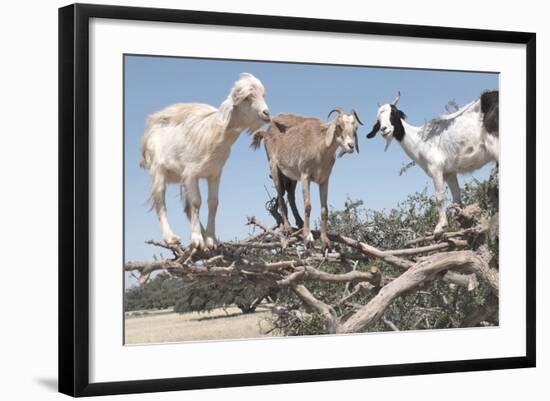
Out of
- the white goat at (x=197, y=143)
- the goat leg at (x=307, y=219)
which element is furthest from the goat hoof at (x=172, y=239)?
the goat leg at (x=307, y=219)

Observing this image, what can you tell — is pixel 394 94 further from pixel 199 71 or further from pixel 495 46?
pixel 199 71

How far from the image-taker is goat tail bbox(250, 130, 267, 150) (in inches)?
329

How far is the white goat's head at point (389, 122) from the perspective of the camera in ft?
28.9

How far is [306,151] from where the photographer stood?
8.66 m

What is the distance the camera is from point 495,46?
9109mm

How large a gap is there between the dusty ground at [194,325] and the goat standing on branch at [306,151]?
0.73m

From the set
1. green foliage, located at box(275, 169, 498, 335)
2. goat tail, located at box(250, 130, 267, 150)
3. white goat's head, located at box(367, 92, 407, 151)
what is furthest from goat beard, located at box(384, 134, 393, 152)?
goat tail, located at box(250, 130, 267, 150)

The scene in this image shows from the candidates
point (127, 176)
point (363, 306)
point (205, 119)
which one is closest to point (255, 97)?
point (205, 119)

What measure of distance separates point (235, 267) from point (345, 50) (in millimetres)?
1739

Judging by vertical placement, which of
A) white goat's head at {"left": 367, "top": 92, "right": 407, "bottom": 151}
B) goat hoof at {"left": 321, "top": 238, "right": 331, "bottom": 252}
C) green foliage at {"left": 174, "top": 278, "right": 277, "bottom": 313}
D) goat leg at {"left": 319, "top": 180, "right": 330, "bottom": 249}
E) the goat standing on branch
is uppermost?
white goat's head at {"left": 367, "top": 92, "right": 407, "bottom": 151}

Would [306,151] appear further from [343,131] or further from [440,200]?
[440,200]

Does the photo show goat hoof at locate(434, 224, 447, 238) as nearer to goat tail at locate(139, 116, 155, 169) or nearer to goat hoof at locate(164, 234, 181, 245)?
goat hoof at locate(164, 234, 181, 245)

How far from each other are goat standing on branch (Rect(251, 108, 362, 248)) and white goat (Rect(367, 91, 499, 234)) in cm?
53

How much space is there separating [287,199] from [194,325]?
3.76 ft
